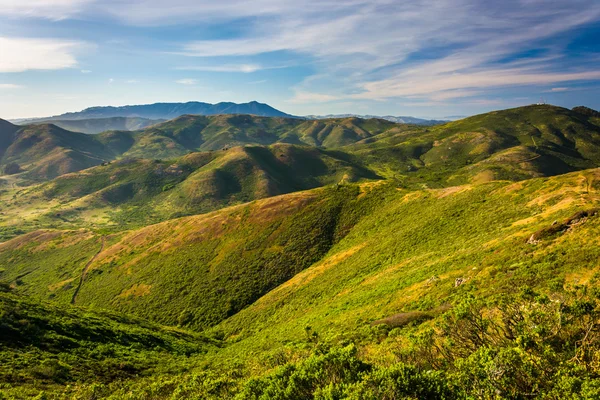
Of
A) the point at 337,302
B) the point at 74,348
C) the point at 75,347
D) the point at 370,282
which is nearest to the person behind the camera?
the point at 74,348

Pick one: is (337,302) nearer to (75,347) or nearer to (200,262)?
(75,347)

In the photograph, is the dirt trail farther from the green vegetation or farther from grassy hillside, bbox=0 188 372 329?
the green vegetation

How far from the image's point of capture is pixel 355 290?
4453 cm

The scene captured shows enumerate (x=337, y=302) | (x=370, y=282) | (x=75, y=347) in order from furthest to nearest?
(x=370, y=282) → (x=337, y=302) → (x=75, y=347)

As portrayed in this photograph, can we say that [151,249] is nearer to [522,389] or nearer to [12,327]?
[12,327]

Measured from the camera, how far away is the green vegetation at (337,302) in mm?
12195

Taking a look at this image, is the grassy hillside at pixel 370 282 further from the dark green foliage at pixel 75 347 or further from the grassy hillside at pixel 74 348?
the dark green foliage at pixel 75 347

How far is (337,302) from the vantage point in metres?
42.8

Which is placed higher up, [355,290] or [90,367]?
[355,290]

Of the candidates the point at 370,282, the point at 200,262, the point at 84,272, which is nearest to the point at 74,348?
the point at 370,282

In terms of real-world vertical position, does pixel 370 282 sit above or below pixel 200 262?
above

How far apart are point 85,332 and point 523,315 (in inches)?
1849

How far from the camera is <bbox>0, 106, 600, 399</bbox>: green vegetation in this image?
40.0 feet

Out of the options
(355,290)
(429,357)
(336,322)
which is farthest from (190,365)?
(429,357)
